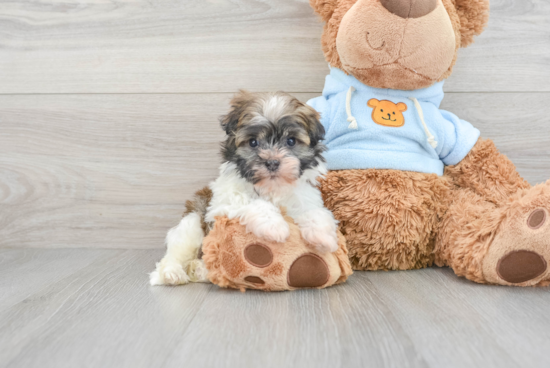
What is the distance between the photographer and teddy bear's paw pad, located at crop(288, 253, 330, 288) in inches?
50.9

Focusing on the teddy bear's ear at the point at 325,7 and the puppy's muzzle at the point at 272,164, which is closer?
the puppy's muzzle at the point at 272,164

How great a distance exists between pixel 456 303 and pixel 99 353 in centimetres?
91

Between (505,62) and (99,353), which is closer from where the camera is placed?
(99,353)

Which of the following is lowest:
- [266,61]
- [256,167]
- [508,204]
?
[508,204]

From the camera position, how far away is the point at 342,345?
947 millimetres

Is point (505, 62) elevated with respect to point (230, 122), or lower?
elevated

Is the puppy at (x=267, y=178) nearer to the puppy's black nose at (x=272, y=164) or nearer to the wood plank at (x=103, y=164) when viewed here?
the puppy's black nose at (x=272, y=164)

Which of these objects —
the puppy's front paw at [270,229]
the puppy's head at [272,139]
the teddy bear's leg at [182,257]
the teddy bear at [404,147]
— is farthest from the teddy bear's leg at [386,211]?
the teddy bear's leg at [182,257]

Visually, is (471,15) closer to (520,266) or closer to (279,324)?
(520,266)

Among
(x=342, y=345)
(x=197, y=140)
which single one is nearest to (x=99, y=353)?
(x=342, y=345)

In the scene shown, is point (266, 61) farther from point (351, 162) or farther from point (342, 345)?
point (342, 345)

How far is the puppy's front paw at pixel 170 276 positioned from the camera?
1.45 metres

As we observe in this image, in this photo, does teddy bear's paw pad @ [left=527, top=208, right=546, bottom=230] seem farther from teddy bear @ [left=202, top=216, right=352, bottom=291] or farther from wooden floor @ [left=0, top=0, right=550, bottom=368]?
teddy bear @ [left=202, top=216, right=352, bottom=291]

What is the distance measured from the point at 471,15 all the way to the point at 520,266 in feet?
2.89
